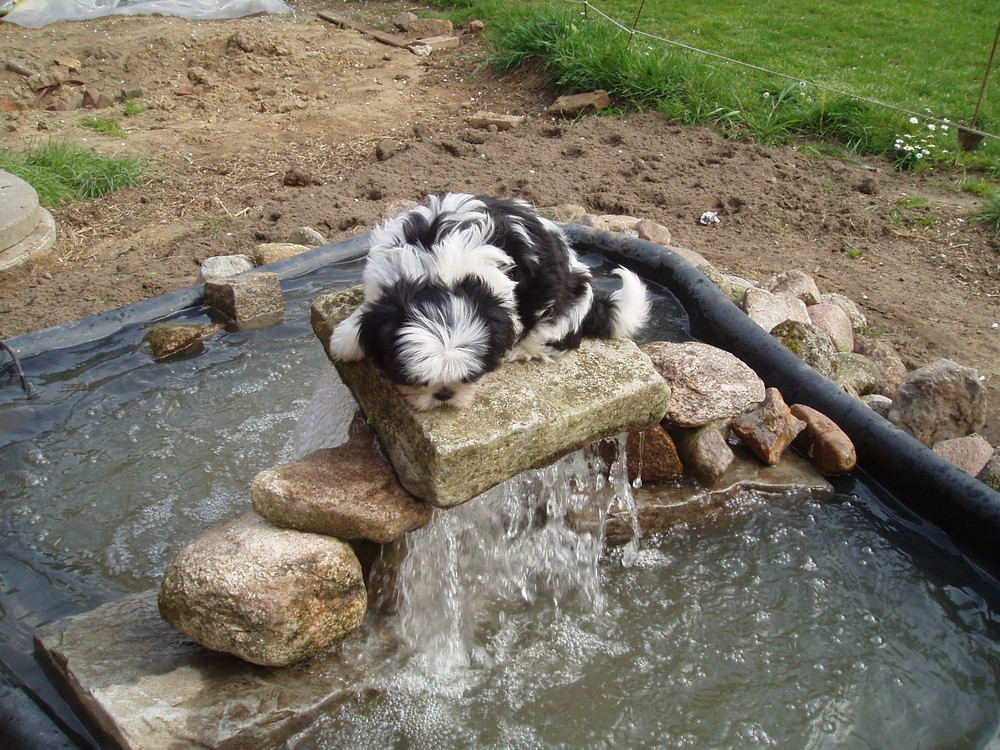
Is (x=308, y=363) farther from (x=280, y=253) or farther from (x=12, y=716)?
(x=12, y=716)

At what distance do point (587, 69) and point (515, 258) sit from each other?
608 cm

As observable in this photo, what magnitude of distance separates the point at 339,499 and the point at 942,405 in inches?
121

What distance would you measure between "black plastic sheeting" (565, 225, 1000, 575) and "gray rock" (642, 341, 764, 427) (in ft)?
0.95

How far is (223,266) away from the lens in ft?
17.0

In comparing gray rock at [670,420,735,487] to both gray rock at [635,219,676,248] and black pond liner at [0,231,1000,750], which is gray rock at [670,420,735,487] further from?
gray rock at [635,219,676,248]

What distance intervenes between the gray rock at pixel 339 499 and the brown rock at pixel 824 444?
197 centimetres

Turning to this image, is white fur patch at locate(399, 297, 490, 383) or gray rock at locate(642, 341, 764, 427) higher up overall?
white fur patch at locate(399, 297, 490, 383)

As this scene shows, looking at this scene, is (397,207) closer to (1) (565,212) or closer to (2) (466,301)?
(1) (565,212)

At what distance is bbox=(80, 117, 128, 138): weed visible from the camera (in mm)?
7617

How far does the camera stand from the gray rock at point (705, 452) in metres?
3.65

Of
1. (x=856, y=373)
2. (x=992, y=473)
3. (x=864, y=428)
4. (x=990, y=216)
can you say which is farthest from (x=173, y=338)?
(x=990, y=216)

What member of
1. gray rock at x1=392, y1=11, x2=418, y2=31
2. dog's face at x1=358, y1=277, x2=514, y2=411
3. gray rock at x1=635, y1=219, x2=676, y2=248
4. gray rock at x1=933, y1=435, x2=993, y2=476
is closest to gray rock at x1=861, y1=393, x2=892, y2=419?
gray rock at x1=933, y1=435, x2=993, y2=476

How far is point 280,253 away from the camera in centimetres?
538

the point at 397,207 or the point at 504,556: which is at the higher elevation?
the point at 397,207
